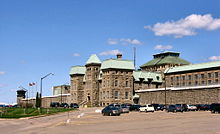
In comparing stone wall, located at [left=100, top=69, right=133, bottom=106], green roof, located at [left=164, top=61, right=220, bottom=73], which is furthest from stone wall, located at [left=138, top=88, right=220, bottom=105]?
green roof, located at [left=164, top=61, right=220, bottom=73]

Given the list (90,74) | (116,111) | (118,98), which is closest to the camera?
(116,111)

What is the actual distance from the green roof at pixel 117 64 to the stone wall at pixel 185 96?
1165cm

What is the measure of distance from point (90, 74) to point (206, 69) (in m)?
38.5

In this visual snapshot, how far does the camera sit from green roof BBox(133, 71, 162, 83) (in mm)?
120562

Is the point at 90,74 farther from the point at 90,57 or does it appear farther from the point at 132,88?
the point at 132,88

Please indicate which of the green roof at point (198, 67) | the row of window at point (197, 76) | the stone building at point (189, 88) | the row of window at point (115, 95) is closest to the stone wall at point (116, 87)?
the row of window at point (115, 95)

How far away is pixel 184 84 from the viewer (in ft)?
371

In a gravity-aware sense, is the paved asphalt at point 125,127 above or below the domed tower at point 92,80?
below

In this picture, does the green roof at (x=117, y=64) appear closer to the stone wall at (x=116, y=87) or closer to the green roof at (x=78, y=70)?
the stone wall at (x=116, y=87)

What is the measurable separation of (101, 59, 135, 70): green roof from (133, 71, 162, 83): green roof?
5.35 metres

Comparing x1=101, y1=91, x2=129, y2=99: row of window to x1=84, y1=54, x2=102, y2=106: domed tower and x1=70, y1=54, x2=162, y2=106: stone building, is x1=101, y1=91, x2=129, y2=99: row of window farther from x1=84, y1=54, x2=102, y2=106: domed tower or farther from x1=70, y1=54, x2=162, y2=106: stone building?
x1=84, y1=54, x2=102, y2=106: domed tower

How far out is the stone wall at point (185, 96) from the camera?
83.4 m

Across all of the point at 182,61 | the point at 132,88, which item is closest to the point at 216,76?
the point at 132,88

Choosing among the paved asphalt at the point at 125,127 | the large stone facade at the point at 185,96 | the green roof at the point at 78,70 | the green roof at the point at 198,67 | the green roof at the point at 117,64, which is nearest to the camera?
the paved asphalt at the point at 125,127
